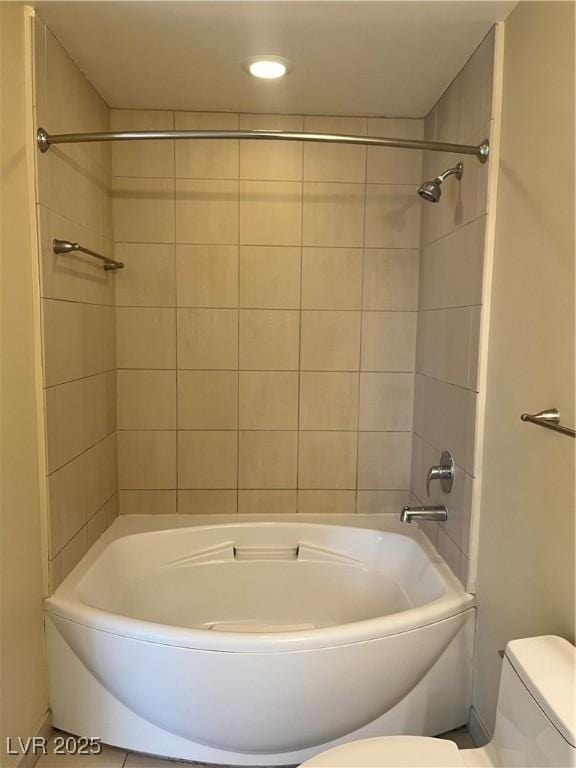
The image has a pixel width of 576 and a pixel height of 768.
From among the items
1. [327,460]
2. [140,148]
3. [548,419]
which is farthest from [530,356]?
[140,148]

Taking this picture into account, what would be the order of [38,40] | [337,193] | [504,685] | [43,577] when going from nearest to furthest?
1. [504,685]
2. [38,40]
3. [43,577]
4. [337,193]

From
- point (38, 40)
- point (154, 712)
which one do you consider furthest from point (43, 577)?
point (38, 40)

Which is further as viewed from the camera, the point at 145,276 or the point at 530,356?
the point at 145,276

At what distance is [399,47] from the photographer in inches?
70.1

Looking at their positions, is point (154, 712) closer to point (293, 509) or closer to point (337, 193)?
point (293, 509)

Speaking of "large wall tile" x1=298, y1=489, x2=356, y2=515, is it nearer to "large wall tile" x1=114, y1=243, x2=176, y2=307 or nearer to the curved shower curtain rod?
"large wall tile" x1=114, y1=243, x2=176, y2=307

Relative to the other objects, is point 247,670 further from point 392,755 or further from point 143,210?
point 143,210

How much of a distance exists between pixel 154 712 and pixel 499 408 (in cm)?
139

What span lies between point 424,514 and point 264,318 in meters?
Result: 1.06

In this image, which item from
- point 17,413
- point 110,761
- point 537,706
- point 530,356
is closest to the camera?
point 537,706

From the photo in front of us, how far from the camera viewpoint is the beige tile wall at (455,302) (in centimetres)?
178

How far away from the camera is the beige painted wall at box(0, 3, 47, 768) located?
1509 millimetres

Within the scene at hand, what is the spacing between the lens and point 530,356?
4.85 ft

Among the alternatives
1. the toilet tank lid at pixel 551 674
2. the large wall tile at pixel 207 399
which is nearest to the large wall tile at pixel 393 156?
the large wall tile at pixel 207 399
